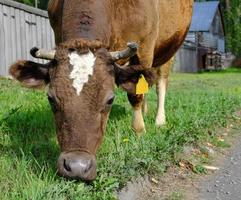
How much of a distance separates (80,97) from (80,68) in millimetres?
221

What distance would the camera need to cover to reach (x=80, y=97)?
12.1 feet

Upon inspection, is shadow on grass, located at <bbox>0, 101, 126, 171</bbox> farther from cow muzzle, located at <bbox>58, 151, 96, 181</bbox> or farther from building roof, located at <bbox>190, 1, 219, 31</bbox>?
building roof, located at <bbox>190, 1, 219, 31</bbox>

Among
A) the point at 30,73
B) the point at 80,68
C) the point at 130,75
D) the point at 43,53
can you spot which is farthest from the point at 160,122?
the point at 80,68


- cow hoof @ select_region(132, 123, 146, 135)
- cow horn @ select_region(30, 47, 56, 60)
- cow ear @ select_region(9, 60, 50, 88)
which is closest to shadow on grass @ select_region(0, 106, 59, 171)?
cow ear @ select_region(9, 60, 50, 88)

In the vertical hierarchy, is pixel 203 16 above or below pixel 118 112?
below

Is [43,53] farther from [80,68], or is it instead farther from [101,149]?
[101,149]

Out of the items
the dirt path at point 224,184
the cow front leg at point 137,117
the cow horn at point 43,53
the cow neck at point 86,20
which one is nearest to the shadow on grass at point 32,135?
the cow front leg at point 137,117

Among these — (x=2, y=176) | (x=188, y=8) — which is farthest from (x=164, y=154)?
(x=188, y=8)

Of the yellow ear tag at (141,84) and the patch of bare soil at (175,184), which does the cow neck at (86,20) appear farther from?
the patch of bare soil at (175,184)

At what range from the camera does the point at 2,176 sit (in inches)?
151

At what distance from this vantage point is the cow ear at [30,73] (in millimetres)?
4145

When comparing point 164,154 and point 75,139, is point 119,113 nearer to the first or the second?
point 164,154

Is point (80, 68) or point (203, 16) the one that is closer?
point (80, 68)

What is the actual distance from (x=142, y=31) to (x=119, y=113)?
72.6 inches
